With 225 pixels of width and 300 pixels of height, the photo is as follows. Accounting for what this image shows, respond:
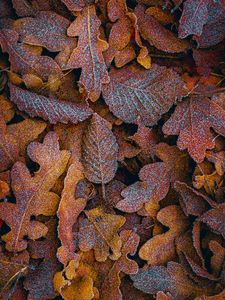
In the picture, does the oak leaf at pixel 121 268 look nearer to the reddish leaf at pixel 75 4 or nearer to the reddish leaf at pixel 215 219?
the reddish leaf at pixel 215 219

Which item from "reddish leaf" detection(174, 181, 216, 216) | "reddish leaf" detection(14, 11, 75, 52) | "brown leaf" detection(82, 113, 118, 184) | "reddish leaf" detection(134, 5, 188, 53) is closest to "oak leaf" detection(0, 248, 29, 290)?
"brown leaf" detection(82, 113, 118, 184)

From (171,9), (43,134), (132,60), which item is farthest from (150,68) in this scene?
(43,134)

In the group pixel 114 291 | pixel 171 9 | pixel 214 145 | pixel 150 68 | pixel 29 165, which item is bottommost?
pixel 114 291

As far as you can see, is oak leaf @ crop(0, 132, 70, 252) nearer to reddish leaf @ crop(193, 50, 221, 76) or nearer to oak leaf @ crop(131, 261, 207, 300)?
oak leaf @ crop(131, 261, 207, 300)

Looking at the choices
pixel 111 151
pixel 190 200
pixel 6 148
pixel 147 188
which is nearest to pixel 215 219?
pixel 190 200

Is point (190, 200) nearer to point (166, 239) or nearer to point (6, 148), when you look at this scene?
point (166, 239)

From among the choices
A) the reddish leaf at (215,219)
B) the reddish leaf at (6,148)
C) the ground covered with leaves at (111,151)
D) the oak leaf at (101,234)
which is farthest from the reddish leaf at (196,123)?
the reddish leaf at (6,148)

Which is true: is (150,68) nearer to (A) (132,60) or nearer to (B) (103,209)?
(A) (132,60)
